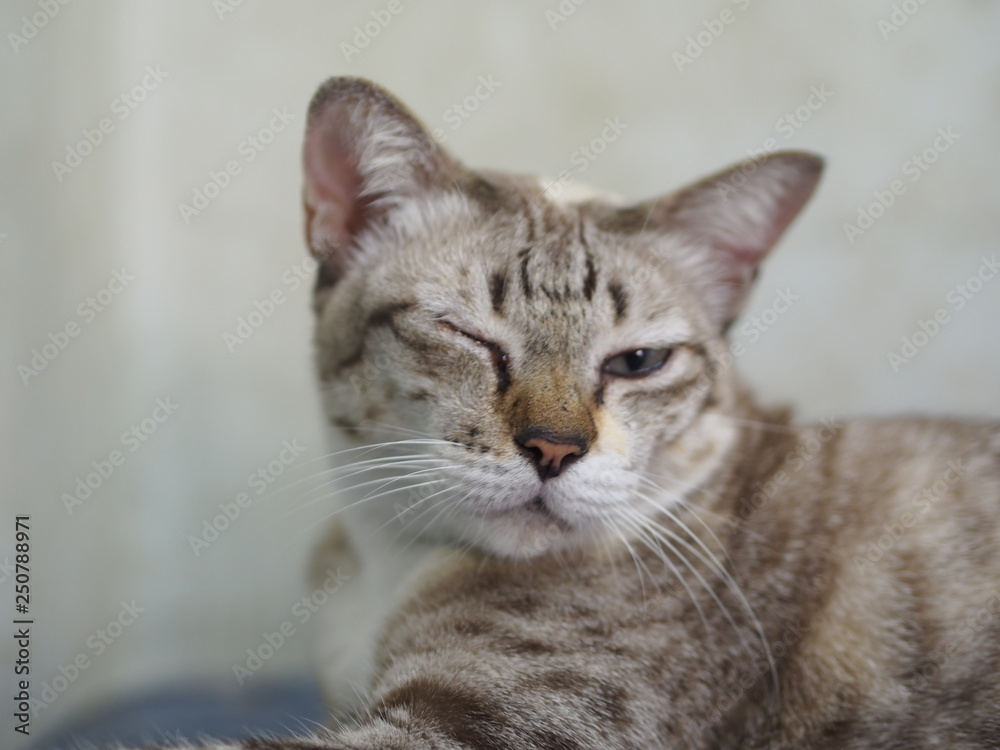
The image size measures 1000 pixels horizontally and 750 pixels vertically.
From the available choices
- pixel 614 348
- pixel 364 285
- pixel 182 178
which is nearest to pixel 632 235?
pixel 614 348

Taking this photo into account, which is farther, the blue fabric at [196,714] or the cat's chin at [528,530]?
the blue fabric at [196,714]

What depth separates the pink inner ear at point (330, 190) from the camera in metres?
1.42

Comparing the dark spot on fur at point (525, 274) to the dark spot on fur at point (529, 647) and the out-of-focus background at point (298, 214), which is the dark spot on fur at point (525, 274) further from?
the out-of-focus background at point (298, 214)

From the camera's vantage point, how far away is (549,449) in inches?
46.5

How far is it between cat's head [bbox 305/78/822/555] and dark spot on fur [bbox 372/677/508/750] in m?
0.26

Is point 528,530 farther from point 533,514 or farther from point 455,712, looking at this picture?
point 455,712

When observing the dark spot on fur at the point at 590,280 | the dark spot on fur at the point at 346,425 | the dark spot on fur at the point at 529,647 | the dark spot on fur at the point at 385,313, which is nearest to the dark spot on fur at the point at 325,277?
the dark spot on fur at the point at 385,313

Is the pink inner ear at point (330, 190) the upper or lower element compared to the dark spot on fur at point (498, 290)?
upper

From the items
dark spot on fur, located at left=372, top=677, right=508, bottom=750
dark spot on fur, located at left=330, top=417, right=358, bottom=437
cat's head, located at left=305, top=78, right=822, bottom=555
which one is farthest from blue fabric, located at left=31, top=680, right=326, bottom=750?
cat's head, located at left=305, top=78, right=822, bottom=555

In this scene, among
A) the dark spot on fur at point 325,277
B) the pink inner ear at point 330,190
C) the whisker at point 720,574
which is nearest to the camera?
the whisker at point 720,574

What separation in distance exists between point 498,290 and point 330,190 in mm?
Result: 399

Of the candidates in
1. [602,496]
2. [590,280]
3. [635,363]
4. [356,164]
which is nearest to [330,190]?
[356,164]

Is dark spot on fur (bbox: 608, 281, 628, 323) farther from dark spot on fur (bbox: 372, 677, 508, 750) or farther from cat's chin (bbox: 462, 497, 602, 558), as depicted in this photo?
dark spot on fur (bbox: 372, 677, 508, 750)

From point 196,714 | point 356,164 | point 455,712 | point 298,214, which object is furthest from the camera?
point 298,214
